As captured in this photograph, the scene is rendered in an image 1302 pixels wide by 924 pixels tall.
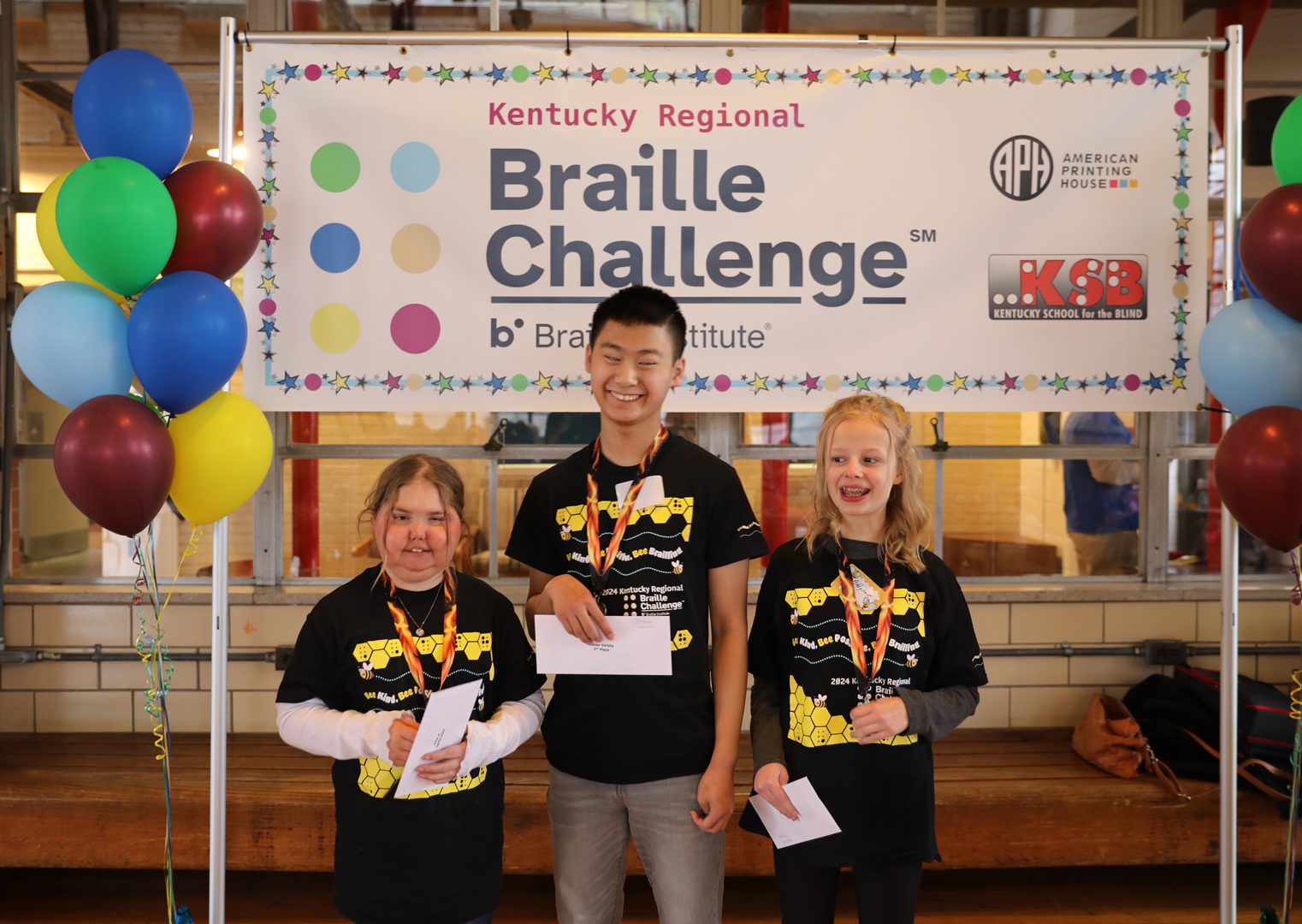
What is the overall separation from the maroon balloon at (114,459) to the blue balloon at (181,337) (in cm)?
8

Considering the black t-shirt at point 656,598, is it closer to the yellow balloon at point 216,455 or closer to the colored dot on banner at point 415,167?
the yellow balloon at point 216,455

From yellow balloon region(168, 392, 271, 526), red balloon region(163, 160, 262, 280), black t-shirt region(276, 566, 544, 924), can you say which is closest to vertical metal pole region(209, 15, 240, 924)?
yellow balloon region(168, 392, 271, 526)

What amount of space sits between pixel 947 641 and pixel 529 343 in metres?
1.52

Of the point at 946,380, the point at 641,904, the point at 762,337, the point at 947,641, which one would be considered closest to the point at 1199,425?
the point at 946,380

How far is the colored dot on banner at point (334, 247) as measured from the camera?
2969mm

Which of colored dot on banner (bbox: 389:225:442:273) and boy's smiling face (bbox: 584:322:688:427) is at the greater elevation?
colored dot on banner (bbox: 389:225:442:273)

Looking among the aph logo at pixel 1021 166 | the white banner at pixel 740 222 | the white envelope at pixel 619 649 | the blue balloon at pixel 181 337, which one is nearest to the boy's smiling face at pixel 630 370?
the white envelope at pixel 619 649

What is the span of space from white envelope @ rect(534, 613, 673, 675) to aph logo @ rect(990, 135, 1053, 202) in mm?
1833

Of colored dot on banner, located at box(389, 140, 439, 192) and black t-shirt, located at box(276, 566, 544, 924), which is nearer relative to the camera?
black t-shirt, located at box(276, 566, 544, 924)

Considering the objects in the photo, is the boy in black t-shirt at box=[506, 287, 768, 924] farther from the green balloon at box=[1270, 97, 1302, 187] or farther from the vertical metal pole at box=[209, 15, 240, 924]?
the green balloon at box=[1270, 97, 1302, 187]

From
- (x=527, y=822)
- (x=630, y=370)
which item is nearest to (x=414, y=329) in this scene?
(x=630, y=370)

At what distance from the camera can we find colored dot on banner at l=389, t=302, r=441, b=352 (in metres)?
2.98

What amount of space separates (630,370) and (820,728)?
73 cm

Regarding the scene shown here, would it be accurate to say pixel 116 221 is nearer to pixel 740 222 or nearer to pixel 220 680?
pixel 220 680
